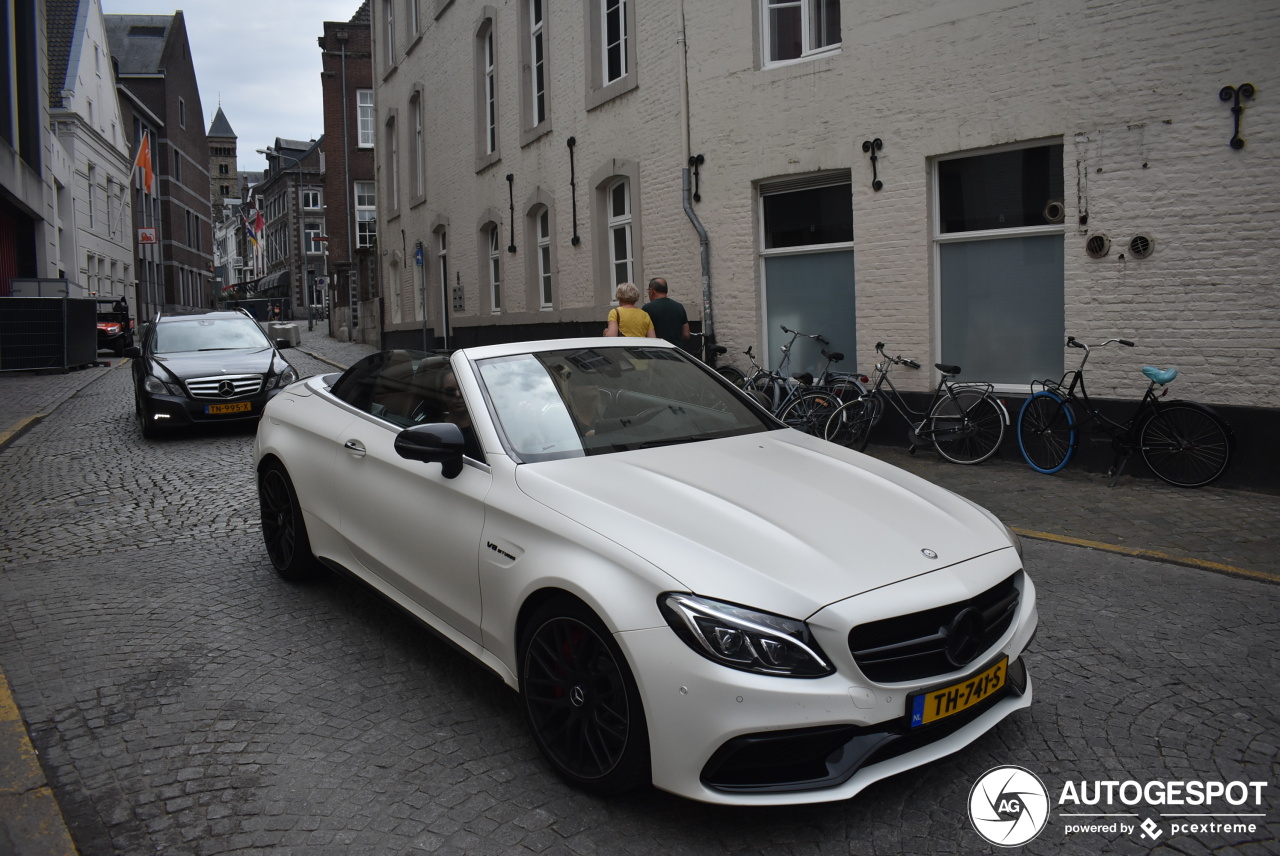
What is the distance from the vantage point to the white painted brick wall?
27.0 ft

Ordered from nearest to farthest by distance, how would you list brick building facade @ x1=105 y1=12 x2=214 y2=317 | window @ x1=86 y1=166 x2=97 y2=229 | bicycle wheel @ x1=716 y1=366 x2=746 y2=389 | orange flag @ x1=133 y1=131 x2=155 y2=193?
bicycle wheel @ x1=716 y1=366 x2=746 y2=389 < window @ x1=86 y1=166 x2=97 y2=229 < orange flag @ x1=133 y1=131 x2=155 y2=193 < brick building facade @ x1=105 y1=12 x2=214 y2=317

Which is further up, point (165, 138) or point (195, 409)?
point (165, 138)

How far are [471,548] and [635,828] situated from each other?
3.91 ft

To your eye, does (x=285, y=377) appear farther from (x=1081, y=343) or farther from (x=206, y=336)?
(x=1081, y=343)

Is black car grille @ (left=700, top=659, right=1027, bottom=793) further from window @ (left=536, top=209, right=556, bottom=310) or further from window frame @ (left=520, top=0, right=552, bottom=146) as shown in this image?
window frame @ (left=520, top=0, right=552, bottom=146)

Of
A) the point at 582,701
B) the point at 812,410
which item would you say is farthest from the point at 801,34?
the point at 582,701

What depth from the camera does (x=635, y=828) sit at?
9.91 feet

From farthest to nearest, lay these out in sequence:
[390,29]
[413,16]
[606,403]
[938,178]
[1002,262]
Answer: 1. [390,29]
2. [413,16]
3. [938,178]
4. [1002,262]
5. [606,403]

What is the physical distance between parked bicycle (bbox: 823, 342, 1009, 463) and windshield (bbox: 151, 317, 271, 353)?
757cm

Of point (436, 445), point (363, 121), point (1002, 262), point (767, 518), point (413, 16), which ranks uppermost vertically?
point (363, 121)

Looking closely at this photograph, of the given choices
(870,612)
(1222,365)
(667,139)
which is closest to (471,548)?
(870,612)

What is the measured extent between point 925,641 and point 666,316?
8596mm

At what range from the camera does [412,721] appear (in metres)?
3.81

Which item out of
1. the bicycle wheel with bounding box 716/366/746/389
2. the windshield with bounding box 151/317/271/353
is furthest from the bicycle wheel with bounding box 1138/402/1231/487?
the windshield with bounding box 151/317/271/353
